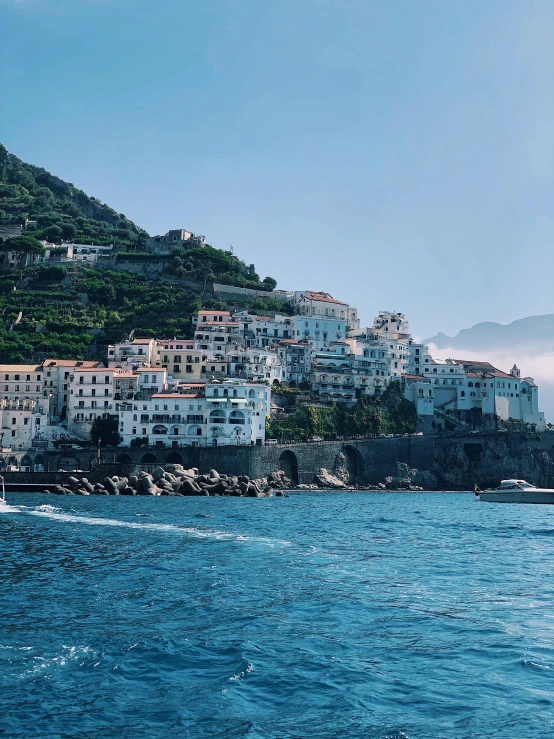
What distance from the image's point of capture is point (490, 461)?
329ft

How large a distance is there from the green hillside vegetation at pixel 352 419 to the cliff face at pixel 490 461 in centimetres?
627

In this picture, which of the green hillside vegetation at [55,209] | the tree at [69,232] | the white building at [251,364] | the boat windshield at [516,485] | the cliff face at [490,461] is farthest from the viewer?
the green hillside vegetation at [55,209]

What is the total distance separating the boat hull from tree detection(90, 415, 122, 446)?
35.8m

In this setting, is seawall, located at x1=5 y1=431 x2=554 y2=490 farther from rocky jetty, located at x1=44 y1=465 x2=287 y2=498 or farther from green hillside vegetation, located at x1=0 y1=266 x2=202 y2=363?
green hillside vegetation, located at x1=0 y1=266 x2=202 y2=363

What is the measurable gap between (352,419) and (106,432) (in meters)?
28.7

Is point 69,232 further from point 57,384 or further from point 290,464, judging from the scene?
point 290,464

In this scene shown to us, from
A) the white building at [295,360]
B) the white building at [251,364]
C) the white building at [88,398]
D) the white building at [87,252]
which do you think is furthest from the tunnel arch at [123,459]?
the white building at [87,252]

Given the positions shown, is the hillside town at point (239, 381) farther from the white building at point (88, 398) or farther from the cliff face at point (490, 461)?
the cliff face at point (490, 461)

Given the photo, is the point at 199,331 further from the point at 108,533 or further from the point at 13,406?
the point at 108,533

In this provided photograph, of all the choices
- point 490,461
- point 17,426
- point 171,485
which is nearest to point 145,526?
point 171,485

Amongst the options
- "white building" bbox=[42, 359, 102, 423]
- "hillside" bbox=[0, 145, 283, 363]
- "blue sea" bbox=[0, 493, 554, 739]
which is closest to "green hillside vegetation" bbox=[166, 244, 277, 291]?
"hillside" bbox=[0, 145, 283, 363]

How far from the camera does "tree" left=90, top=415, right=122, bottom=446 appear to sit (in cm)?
8525

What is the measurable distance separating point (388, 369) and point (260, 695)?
95.1 meters

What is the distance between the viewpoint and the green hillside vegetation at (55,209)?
14500 cm
